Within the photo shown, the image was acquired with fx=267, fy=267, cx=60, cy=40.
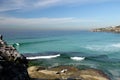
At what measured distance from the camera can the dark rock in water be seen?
77.3ft

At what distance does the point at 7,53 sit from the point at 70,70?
21.1 m

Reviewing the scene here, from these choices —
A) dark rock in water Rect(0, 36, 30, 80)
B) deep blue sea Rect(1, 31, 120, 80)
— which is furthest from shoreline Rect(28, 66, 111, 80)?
dark rock in water Rect(0, 36, 30, 80)

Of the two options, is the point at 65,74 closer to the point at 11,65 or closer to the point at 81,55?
the point at 11,65

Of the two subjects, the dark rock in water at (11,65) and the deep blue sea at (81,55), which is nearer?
the dark rock in water at (11,65)

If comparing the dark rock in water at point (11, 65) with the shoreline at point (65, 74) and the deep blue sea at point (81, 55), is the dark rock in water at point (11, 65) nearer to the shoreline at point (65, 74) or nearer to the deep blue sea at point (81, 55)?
the shoreline at point (65, 74)

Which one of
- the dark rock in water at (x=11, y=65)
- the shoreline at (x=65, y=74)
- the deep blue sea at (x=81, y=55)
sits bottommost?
the deep blue sea at (x=81, y=55)

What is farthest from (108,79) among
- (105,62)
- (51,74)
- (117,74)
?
(105,62)

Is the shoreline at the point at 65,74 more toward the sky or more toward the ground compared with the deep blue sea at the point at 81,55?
more toward the sky

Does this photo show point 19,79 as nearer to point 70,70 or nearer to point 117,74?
point 70,70

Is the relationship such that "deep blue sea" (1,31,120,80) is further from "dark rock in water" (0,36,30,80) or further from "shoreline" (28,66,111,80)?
"dark rock in water" (0,36,30,80)

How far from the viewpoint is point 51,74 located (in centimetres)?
3934

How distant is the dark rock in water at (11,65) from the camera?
23.6m

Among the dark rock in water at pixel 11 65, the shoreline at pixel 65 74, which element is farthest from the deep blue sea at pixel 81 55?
the dark rock in water at pixel 11 65

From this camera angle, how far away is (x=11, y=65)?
81.3 ft
